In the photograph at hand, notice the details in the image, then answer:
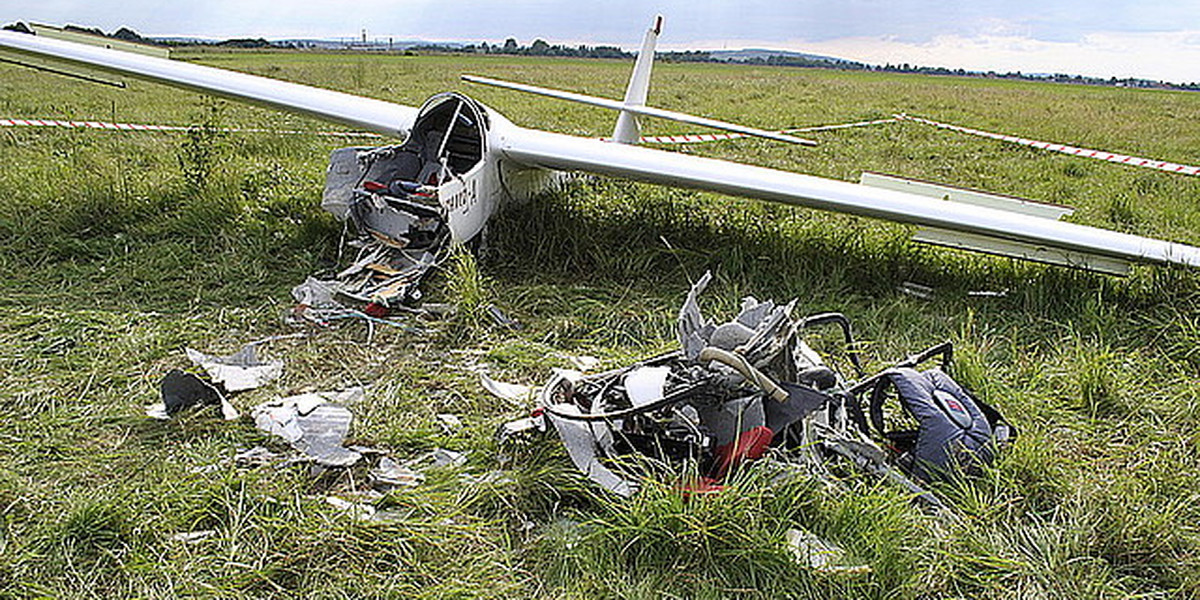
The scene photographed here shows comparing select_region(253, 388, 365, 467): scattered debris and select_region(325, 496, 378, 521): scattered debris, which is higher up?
select_region(253, 388, 365, 467): scattered debris

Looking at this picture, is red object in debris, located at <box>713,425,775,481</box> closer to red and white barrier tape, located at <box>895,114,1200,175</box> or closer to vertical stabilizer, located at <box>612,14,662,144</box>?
vertical stabilizer, located at <box>612,14,662,144</box>

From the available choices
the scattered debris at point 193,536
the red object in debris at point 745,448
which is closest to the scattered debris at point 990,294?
the red object in debris at point 745,448

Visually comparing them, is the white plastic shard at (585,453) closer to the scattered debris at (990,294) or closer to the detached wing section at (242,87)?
the scattered debris at (990,294)

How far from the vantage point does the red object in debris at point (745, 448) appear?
3.17 metres

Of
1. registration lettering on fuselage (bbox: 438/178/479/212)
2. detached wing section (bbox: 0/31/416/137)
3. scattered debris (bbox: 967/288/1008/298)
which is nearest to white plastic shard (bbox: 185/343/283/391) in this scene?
registration lettering on fuselage (bbox: 438/178/479/212)

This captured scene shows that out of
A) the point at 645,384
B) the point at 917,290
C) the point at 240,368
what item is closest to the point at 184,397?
the point at 240,368

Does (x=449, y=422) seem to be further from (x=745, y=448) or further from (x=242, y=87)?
(x=242, y=87)

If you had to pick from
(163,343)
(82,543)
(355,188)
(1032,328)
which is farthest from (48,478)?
(1032,328)

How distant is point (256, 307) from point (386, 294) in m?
0.87

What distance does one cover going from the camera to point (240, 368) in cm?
435

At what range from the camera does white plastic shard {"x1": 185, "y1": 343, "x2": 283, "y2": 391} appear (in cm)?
419

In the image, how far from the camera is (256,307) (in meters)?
5.42

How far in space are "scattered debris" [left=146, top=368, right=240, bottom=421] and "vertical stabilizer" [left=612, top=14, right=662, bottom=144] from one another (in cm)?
572

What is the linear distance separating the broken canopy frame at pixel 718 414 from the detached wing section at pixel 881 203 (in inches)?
95.0
